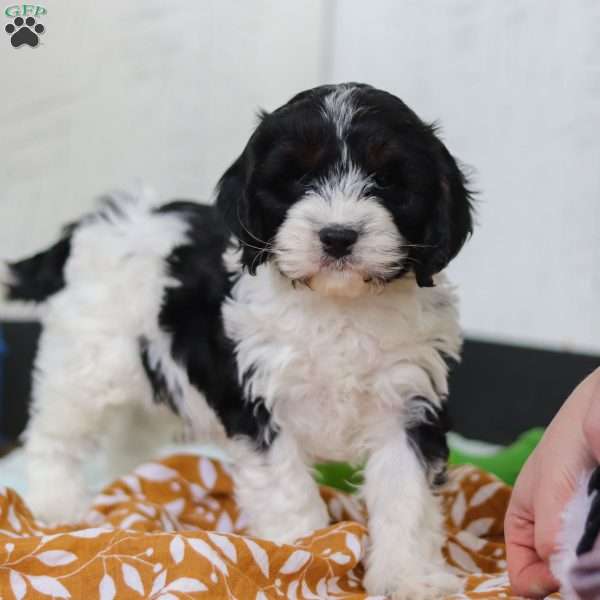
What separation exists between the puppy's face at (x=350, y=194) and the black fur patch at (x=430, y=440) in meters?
0.36

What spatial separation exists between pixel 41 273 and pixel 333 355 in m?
1.30

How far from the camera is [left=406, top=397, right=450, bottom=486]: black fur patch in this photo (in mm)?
2262

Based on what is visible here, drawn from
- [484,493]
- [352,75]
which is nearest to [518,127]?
[352,75]

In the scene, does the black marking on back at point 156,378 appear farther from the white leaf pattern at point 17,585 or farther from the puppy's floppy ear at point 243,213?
the white leaf pattern at point 17,585

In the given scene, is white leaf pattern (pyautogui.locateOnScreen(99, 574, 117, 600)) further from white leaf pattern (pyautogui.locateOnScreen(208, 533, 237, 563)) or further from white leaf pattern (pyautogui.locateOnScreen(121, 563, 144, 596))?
white leaf pattern (pyautogui.locateOnScreen(208, 533, 237, 563))

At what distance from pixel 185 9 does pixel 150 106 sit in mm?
488

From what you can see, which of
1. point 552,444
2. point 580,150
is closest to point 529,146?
point 580,150

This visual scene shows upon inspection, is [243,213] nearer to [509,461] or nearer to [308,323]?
[308,323]

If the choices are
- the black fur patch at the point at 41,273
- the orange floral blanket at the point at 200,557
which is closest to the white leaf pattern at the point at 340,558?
the orange floral blanket at the point at 200,557

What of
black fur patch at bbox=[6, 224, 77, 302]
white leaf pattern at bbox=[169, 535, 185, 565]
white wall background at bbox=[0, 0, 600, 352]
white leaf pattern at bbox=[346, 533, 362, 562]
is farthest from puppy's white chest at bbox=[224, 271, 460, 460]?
white wall background at bbox=[0, 0, 600, 352]

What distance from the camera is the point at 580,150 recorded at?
405cm

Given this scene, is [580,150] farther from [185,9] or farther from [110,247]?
[110,247]

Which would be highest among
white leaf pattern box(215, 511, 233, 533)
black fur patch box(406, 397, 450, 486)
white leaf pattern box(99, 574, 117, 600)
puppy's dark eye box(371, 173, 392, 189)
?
puppy's dark eye box(371, 173, 392, 189)

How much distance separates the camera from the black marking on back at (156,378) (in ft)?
9.16
